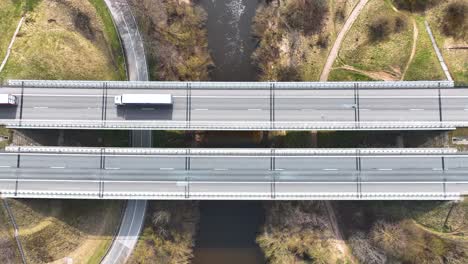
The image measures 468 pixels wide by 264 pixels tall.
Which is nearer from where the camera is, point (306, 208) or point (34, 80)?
point (34, 80)

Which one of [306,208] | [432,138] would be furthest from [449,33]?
[306,208]

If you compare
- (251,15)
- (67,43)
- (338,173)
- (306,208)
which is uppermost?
(251,15)

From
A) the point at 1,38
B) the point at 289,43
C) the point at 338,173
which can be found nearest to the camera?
the point at 338,173

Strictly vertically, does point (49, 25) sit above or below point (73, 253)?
above

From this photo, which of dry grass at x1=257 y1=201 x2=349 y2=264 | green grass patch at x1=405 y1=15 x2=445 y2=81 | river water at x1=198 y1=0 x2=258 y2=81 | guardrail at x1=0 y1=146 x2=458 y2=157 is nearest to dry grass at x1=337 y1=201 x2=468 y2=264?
dry grass at x1=257 y1=201 x2=349 y2=264

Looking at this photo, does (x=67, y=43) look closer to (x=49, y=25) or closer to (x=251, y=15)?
(x=49, y=25)

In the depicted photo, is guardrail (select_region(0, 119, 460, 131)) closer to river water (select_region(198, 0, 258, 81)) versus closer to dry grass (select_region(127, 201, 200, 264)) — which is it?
river water (select_region(198, 0, 258, 81))
